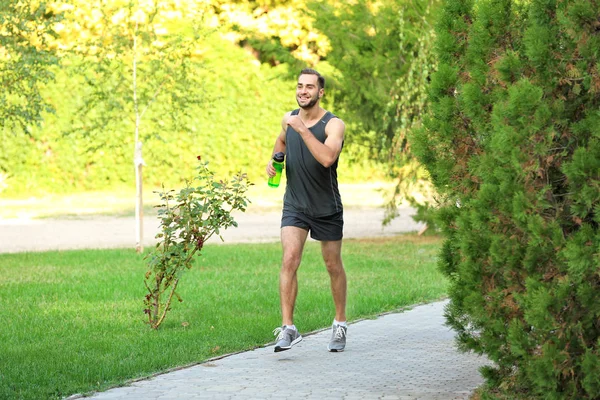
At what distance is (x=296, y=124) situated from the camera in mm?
7449

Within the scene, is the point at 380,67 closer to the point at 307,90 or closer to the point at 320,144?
the point at 307,90

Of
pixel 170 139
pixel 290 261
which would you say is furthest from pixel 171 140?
pixel 290 261

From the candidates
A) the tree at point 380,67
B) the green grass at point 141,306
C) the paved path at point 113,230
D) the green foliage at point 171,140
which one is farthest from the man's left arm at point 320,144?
the green foliage at point 171,140

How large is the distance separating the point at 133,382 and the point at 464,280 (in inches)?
84.6

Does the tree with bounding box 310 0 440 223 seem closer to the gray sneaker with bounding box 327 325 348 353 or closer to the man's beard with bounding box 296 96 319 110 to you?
the man's beard with bounding box 296 96 319 110

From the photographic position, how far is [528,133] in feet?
16.4

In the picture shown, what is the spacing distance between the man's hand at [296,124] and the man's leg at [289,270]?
73 cm

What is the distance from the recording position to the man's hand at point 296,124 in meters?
7.41

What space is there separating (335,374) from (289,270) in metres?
1.01

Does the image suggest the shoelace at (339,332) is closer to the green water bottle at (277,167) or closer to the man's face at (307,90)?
the green water bottle at (277,167)

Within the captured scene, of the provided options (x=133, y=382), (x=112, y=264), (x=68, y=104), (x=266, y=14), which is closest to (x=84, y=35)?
(x=68, y=104)

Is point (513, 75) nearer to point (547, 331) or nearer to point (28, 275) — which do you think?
point (547, 331)

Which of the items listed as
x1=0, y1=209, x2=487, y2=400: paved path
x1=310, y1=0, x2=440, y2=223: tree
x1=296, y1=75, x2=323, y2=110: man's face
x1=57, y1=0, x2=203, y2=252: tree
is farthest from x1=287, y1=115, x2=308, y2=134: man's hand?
x1=310, y1=0, x2=440, y2=223: tree

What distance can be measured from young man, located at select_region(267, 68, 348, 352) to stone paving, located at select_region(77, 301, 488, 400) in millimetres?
292
